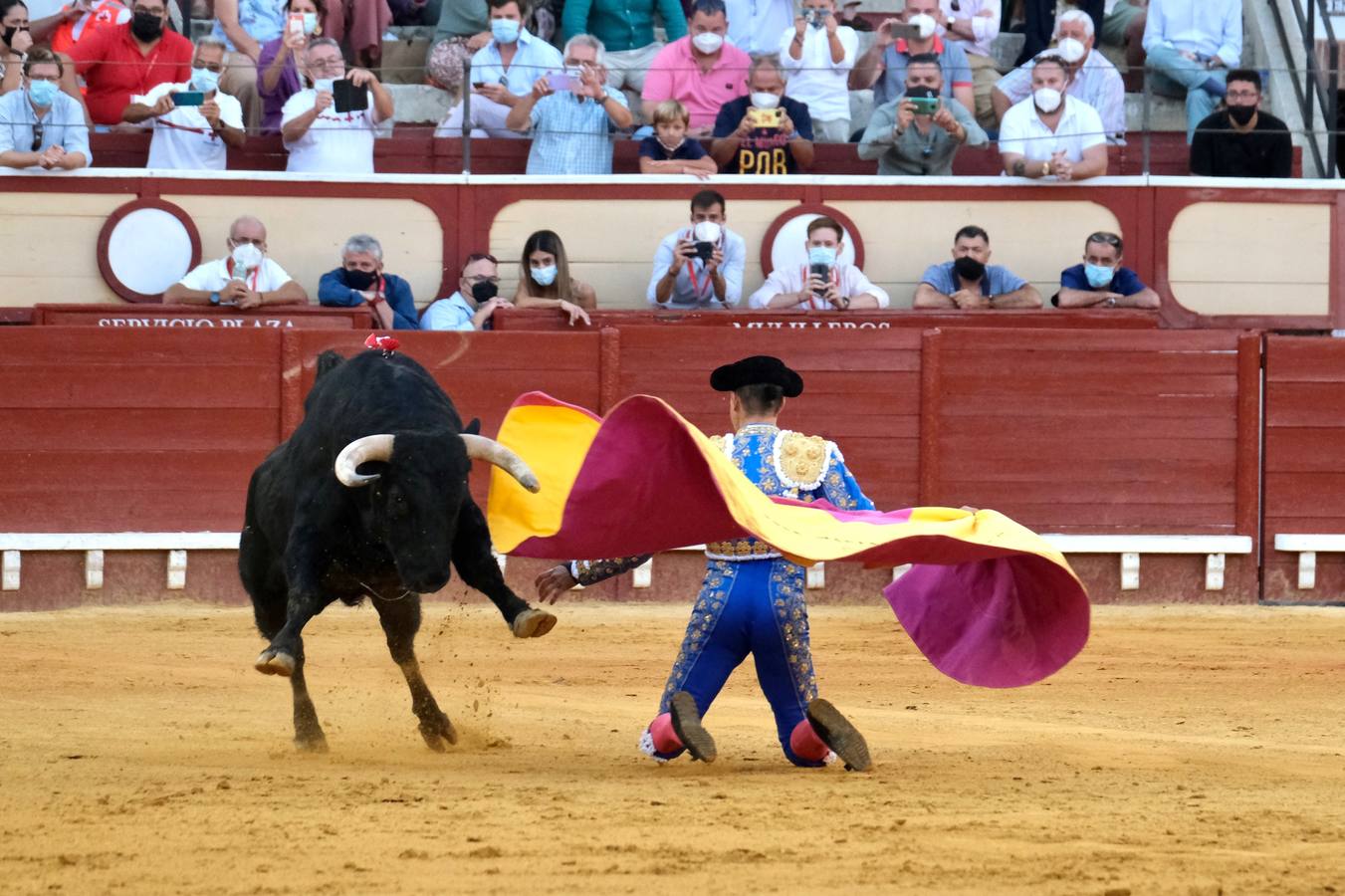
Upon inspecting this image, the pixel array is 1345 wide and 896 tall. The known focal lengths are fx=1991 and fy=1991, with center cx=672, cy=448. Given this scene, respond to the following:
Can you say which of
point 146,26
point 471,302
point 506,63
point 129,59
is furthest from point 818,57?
point 129,59

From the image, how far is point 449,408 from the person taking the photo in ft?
18.1

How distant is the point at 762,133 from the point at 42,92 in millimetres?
3746

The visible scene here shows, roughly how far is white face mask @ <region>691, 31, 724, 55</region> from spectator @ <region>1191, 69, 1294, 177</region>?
2688 mm

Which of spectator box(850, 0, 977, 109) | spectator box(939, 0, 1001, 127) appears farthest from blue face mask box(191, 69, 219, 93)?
spectator box(939, 0, 1001, 127)

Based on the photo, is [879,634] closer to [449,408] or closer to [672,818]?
[449,408]

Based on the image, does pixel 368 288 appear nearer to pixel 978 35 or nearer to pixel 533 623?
pixel 978 35

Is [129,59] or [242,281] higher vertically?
[129,59]

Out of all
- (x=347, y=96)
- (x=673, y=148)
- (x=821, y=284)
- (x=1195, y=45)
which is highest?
(x=1195, y=45)

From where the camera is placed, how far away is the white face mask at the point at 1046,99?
1058cm

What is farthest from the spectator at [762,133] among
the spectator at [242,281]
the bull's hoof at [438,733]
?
the bull's hoof at [438,733]

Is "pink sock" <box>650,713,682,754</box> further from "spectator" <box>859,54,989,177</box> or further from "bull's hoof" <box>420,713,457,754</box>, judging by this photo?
"spectator" <box>859,54,989,177</box>

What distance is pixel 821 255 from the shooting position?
10.1 meters

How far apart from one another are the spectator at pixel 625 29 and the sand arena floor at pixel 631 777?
3.79 m

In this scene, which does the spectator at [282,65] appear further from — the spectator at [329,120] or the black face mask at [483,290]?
the black face mask at [483,290]
